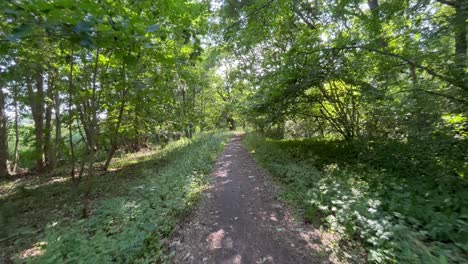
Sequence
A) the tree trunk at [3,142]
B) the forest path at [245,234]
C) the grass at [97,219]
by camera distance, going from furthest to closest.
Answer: the tree trunk at [3,142]
the forest path at [245,234]
the grass at [97,219]

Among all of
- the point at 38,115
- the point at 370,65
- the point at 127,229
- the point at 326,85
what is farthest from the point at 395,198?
the point at 38,115

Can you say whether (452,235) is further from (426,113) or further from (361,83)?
(361,83)

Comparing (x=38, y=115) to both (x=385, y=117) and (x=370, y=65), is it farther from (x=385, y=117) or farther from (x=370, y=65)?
(x=385, y=117)

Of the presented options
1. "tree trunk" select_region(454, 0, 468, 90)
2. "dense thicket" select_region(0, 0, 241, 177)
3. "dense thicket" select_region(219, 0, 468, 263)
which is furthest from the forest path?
"tree trunk" select_region(454, 0, 468, 90)

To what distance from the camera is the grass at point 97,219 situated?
3250mm

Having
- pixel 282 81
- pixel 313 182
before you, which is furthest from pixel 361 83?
pixel 313 182

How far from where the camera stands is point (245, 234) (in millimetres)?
3969

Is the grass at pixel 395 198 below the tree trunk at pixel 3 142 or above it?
below

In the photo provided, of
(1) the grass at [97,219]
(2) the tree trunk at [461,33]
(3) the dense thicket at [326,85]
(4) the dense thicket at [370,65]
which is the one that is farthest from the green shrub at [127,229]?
(2) the tree trunk at [461,33]

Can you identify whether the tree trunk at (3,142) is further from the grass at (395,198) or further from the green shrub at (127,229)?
the grass at (395,198)

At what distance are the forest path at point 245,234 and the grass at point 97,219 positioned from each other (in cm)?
36

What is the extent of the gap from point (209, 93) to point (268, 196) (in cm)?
2558

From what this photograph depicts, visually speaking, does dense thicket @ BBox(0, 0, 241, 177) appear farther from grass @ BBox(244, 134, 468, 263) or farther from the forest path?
grass @ BBox(244, 134, 468, 263)

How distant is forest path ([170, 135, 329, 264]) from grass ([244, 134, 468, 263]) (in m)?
0.47
